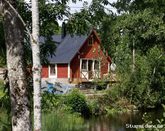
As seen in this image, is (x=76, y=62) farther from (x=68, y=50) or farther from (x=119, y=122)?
(x=119, y=122)

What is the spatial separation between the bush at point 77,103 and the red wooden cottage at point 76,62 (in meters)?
14.6

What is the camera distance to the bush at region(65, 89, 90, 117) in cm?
2659

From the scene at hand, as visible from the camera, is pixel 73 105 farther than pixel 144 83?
No

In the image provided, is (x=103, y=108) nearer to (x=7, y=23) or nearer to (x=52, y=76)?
(x=52, y=76)

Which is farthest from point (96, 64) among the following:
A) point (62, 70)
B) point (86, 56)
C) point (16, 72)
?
point (16, 72)

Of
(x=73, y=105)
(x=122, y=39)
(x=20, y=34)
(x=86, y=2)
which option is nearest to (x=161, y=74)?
(x=73, y=105)

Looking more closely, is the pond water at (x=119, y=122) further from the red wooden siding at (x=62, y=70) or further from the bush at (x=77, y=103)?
the red wooden siding at (x=62, y=70)

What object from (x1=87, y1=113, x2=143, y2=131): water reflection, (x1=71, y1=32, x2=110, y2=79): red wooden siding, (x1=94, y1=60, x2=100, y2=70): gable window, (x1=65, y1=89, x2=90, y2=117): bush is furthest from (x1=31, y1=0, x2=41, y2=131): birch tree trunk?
(x1=94, y1=60, x2=100, y2=70): gable window

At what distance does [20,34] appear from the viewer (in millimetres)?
5766

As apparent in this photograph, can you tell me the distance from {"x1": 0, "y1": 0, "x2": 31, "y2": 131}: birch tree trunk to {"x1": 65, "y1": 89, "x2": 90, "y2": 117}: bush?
20478 millimetres

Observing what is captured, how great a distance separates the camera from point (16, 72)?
5672mm

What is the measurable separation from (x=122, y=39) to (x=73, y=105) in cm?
1353

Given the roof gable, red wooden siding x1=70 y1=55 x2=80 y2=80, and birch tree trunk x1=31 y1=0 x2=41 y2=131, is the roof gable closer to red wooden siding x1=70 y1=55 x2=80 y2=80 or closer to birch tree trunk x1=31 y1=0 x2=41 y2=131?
red wooden siding x1=70 y1=55 x2=80 y2=80

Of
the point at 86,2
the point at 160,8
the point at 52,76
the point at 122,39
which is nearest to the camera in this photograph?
the point at 86,2
